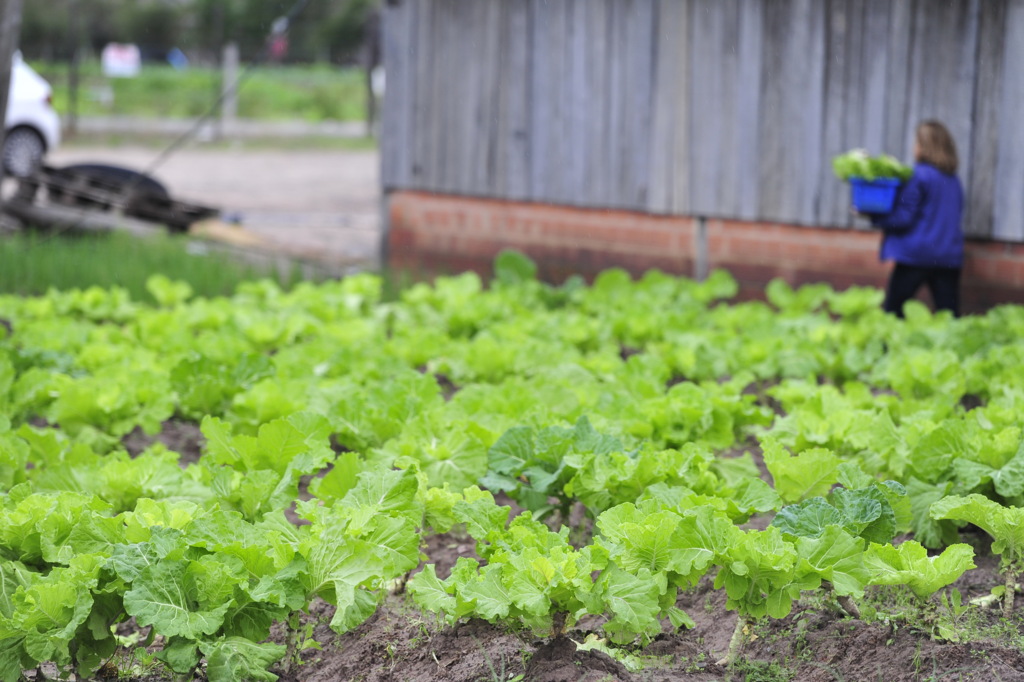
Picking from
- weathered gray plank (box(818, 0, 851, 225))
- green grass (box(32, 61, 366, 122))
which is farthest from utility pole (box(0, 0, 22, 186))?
green grass (box(32, 61, 366, 122))

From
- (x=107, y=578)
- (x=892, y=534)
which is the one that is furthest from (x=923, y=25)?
(x=107, y=578)

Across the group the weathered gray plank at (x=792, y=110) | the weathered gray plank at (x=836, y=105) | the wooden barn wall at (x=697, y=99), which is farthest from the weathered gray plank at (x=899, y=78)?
the weathered gray plank at (x=792, y=110)

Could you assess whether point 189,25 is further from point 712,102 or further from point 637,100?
point 712,102

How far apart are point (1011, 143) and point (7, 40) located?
6.57m

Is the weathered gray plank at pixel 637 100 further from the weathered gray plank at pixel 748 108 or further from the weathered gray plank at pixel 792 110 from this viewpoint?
the weathered gray plank at pixel 792 110

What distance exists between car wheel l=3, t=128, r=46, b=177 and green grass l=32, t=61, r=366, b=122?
1225 cm

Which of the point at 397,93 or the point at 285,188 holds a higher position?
the point at 397,93

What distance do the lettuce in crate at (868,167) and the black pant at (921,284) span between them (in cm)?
57

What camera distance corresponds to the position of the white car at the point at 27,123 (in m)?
15.4

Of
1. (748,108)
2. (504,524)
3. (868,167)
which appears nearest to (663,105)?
(748,108)

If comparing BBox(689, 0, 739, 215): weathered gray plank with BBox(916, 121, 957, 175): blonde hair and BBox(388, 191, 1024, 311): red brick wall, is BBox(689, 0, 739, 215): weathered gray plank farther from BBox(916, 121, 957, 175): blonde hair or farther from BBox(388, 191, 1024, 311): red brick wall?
BBox(916, 121, 957, 175): blonde hair

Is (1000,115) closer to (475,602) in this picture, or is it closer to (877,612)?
(877,612)

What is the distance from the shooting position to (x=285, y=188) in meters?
18.7

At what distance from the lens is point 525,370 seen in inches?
208
